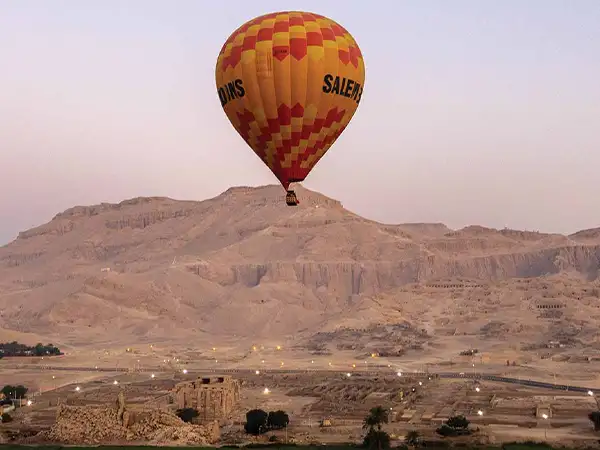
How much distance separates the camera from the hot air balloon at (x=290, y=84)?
136ft

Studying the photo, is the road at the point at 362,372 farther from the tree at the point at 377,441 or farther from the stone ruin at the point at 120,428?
the stone ruin at the point at 120,428

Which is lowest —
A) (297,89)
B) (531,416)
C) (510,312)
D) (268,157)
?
(531,416)

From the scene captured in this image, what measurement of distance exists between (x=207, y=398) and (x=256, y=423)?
28.0 feet

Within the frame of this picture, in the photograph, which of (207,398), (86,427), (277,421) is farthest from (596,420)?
(86,427)

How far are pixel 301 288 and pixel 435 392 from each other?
96.3 metres

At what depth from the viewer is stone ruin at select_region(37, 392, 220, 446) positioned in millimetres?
46406

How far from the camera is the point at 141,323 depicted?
14400cm

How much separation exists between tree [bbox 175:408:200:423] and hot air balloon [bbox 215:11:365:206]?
22.8 metres

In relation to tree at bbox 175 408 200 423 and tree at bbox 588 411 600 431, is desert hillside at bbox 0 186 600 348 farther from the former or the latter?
tree at bbox 175 408 200 423

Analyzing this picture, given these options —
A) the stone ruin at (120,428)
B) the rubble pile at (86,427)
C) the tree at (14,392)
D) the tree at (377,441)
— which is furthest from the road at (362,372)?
the rubble pile at (86,427)

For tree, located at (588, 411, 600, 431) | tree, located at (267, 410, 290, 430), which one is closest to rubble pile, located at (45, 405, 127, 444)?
tree, located at (267, 410, 290, 430)

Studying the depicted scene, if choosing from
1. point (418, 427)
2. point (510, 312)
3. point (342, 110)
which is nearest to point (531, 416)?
point (418, 427)

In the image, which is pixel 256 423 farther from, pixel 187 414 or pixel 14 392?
pixel 14 392

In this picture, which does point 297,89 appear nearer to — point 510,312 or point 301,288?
point 510,312
